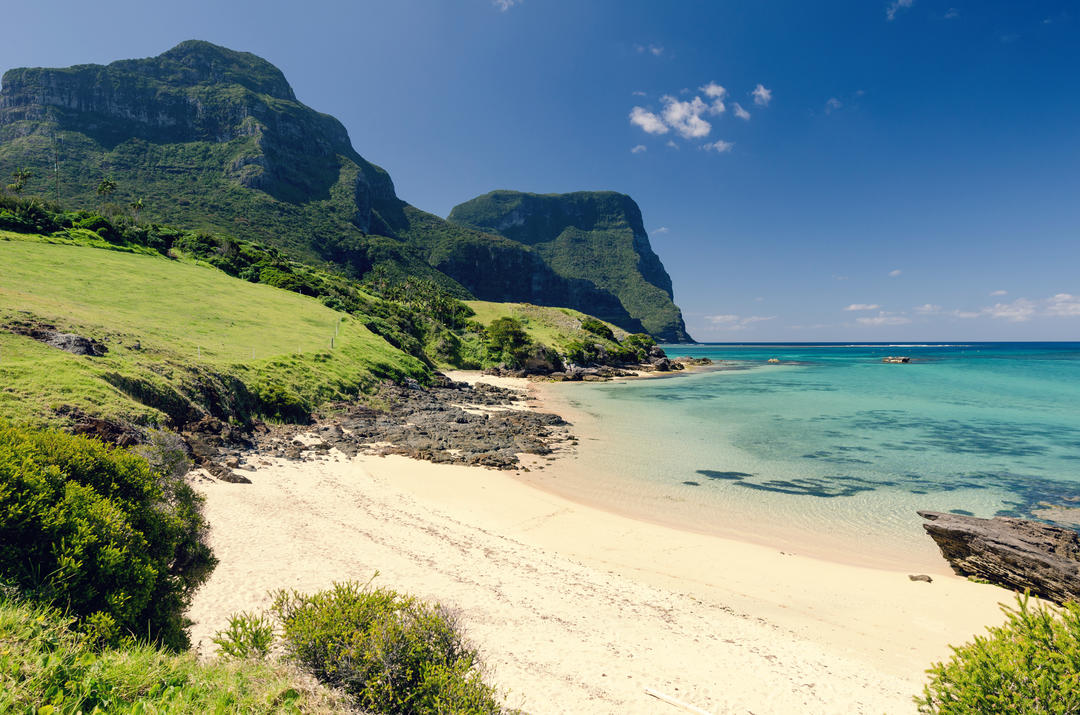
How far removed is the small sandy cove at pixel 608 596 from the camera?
7992 mm

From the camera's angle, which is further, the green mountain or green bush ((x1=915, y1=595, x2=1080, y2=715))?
the green mountain

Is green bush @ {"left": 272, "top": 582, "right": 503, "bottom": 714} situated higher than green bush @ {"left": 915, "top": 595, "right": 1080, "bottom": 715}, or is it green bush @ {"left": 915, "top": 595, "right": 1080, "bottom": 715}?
green bush @ {"left": 915, "top": 595, "right": 1080, "bottom": 715}

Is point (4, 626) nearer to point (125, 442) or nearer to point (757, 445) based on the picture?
point (125, 442)

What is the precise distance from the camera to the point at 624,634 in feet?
30.9

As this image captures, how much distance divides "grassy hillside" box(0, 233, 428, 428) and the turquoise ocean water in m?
18.3

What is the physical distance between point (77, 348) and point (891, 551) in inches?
1336

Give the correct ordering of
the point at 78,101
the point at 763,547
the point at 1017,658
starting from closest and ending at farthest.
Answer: the point at 1017,658
the point at 763,547
the point at 78,101

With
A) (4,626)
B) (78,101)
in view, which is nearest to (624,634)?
(4,626)

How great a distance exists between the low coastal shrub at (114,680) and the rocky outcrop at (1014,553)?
59.5ft

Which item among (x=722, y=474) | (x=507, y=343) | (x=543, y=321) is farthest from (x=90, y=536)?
(x=543, y=321)

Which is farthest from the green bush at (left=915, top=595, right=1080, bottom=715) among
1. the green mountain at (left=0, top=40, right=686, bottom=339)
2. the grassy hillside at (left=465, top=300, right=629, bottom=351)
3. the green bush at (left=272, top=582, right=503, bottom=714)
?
the green mountain at (left=0, top=40, right=686, bottom=339)

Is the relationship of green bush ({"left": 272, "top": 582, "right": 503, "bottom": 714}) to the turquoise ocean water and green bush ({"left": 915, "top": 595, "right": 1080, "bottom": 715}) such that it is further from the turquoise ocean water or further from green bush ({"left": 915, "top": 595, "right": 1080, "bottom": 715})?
the turquoise ocean water

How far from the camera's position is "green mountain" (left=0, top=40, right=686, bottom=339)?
11156 cm

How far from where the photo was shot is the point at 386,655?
19.2ft
